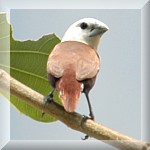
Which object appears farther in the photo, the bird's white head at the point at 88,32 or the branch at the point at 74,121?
the bird's white head at the point at 88,32

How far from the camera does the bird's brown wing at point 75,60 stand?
1.36ft

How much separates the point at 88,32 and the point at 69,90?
0.28ft

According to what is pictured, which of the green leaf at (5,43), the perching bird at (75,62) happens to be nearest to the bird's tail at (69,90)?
the perching bird at (75,62)

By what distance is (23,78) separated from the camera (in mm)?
483

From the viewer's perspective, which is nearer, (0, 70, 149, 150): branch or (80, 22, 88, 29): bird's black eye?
(0, 70, 149, 150): branch

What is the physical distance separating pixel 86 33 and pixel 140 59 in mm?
137

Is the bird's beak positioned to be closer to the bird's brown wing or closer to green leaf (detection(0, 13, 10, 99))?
the bird's brown wing

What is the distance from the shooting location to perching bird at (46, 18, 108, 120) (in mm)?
398

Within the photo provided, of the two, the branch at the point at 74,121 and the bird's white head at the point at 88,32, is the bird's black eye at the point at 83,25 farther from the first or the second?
the branch at the point at 74,121

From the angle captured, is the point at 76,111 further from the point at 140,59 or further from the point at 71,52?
the point at 140,59

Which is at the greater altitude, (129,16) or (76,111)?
(129,16)

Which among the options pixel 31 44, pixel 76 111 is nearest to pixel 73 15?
pixel 31 44

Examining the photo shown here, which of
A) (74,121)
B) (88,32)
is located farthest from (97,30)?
(74,121)

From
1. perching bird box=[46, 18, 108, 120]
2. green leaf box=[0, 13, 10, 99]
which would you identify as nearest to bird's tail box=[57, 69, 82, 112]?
perching bird box=[46, 18, 108, 120]
